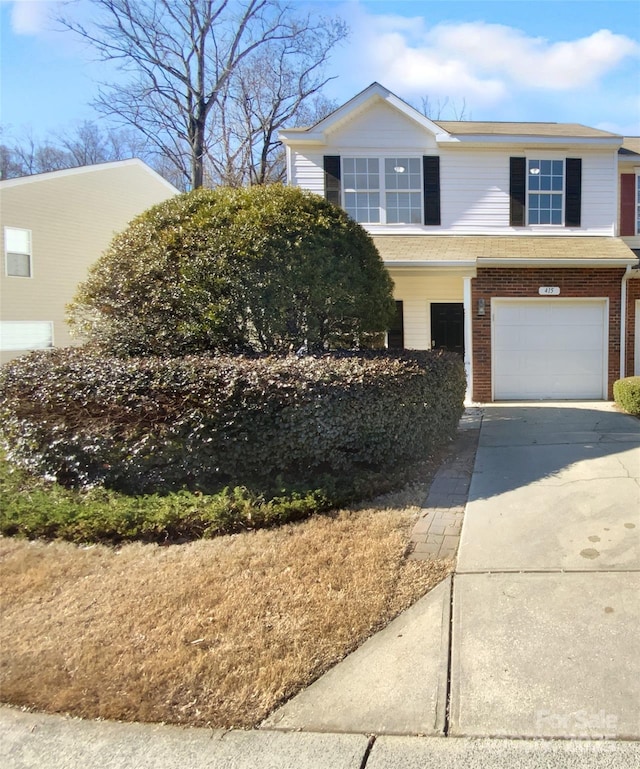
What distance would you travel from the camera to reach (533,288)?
34.6 feet

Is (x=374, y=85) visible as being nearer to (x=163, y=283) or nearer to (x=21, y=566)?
(x=163, y=283)

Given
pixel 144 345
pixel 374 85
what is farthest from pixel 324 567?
pixel 374 85

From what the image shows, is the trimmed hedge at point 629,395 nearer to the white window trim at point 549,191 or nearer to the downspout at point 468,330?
the downspout at point 468,330

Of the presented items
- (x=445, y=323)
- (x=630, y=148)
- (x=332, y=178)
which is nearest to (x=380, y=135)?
(x=332, y=178)

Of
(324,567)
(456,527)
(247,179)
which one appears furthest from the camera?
(247,179)

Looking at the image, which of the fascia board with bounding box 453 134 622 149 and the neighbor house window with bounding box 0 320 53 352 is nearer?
the fascia board with bounding box 453 134 622 149

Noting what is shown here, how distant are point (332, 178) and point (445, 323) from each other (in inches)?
159

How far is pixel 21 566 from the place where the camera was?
4.00 metres

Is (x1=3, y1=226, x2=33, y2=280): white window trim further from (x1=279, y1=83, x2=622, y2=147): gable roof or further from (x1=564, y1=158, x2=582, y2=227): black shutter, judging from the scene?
(x1=564, y1=158, x2=582, y2=227): black shutter

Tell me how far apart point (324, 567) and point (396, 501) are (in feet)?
4.83

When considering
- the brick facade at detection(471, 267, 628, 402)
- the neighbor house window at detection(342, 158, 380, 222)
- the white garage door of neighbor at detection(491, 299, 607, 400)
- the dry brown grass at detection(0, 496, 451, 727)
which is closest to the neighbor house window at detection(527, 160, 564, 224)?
the brick facade at detection(471, 267, 628, 402)

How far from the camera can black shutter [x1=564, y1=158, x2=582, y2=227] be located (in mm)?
11539

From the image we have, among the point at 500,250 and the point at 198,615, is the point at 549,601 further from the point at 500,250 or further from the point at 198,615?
the point at 500,250

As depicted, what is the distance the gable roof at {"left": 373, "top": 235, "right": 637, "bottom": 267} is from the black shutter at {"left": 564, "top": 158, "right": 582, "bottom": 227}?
0.43 meters
